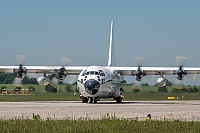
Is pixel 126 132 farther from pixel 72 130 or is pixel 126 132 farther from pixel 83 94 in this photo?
pixel 83 94

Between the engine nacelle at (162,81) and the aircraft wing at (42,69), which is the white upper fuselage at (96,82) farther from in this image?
the aircraft wing at (42,69)

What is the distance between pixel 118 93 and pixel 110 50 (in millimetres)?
7737

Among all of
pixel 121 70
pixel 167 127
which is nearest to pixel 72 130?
pixel 167 127

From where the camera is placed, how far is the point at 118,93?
161 ft

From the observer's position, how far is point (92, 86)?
144 feet

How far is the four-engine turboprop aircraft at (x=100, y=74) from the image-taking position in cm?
4478

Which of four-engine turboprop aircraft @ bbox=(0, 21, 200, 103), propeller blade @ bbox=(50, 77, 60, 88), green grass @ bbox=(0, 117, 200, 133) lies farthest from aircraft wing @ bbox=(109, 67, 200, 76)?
green grass @ bbox=(0, 117, 200, 133)

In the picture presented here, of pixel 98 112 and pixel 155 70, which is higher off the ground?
pixel 155 70

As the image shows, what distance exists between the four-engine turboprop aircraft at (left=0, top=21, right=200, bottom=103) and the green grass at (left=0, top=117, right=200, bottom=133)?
23196mm

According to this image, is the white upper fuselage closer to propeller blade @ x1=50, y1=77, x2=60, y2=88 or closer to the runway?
propeller blade @ x1=50, y1=77, x2=60, y2=88

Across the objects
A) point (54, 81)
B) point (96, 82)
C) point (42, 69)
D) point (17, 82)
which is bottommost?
point (17, 82)

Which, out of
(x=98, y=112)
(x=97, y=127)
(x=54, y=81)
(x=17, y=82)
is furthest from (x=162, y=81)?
(x=97, y=127)

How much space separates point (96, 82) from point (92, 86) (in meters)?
0.67

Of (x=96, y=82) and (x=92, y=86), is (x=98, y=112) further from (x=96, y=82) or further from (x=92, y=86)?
(x=96, y=82)
